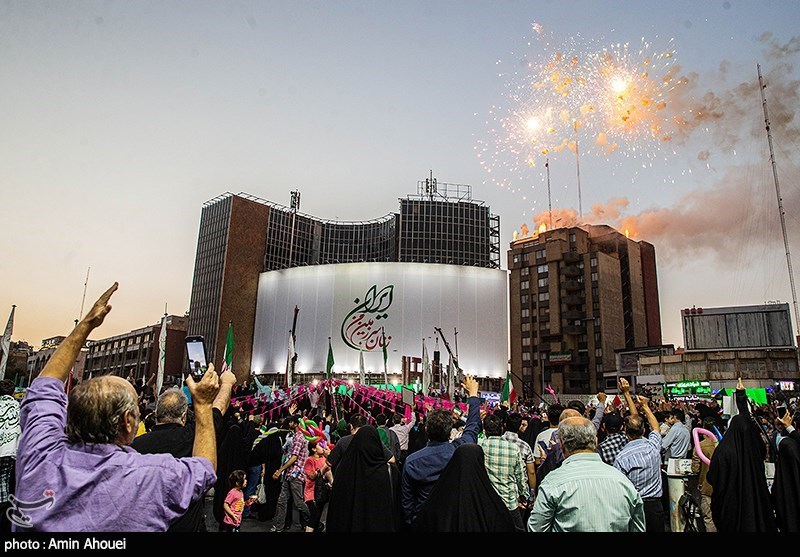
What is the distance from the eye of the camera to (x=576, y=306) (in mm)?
71812

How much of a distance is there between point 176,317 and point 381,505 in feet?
337

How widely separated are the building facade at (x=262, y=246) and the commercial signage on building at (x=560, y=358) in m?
14.9

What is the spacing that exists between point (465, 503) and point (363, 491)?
1498mm

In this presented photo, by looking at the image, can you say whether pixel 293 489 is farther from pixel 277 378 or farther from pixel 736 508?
pixel 277 378

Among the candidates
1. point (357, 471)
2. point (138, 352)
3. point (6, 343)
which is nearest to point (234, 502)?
point (357, 471)

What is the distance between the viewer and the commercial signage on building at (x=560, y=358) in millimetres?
67562

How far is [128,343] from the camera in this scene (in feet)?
309

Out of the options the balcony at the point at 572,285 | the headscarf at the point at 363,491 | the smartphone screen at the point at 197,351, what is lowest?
the headscarf at the point at 363,491

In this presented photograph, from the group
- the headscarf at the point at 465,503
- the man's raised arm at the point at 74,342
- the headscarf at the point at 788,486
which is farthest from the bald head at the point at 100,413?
the headscarf at the point at 788,486

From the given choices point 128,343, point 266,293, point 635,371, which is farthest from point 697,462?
point 128,343

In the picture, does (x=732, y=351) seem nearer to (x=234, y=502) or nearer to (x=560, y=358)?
(x=560, y=358)

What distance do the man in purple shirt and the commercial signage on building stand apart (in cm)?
6918

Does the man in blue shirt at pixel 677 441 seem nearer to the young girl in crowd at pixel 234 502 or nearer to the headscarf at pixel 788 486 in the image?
the headscarf at pixel 788 486

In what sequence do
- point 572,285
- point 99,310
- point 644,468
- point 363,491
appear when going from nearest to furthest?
point 99,310 → point 363,491 → point 644,468 → point 572,285
